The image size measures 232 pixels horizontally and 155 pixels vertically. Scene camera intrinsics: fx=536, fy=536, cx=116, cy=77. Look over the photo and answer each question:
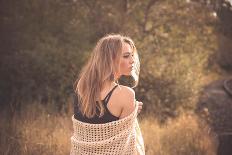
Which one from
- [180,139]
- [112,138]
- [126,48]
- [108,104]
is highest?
[126,48]

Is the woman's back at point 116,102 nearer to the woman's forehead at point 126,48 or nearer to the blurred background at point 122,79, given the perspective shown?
the woman's forehead at point 126,48

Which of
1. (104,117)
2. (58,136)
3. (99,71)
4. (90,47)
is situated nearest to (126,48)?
(99,71)

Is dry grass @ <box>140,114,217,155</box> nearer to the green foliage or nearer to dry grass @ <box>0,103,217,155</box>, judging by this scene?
dry grass @ <box>0,103,217,155</box>

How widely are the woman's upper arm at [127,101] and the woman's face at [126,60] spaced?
6.7 inches

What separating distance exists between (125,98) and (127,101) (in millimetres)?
27

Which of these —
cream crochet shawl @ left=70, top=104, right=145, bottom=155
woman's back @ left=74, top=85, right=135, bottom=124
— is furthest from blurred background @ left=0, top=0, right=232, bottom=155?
woman's back @ left=74, top=85, right=135, bottom=124

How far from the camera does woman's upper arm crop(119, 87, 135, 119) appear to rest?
370cm

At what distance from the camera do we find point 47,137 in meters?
7.19

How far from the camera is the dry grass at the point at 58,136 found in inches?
270

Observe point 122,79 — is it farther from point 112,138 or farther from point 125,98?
point 125,98

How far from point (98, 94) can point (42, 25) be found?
6992mm

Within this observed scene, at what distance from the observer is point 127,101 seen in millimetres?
3721

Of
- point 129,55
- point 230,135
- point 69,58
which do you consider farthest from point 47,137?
point 129,55

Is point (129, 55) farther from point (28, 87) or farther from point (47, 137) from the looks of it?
point (28, 87)
